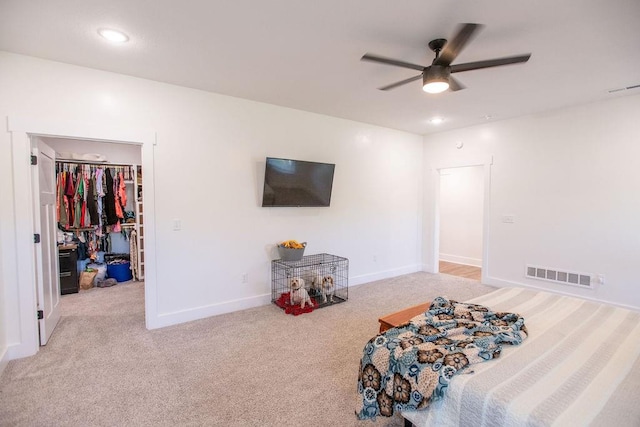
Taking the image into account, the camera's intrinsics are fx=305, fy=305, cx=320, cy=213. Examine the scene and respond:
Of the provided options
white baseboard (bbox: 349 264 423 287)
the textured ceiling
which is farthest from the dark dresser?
white baseboard (bbox: 349 264 423 287)

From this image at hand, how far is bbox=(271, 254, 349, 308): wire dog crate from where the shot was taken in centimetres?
405

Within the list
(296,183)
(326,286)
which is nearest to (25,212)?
(296,183)

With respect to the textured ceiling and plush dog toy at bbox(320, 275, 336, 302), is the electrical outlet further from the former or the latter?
plush dog toy at bbox(320, 275, 336, 302)

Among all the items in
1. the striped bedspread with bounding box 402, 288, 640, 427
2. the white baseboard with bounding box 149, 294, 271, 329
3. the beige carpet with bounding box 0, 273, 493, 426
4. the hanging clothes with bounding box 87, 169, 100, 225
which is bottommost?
the beige carpet with bounding box 0, 273, 493, 426

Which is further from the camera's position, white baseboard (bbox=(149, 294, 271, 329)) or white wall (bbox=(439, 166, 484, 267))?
white wall (bbox=(439, 166, 484, 267))

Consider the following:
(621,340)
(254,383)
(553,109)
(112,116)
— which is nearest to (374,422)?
(254,383)

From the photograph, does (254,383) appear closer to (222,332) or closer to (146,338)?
(222,332)

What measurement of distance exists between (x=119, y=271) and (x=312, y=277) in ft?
10.7

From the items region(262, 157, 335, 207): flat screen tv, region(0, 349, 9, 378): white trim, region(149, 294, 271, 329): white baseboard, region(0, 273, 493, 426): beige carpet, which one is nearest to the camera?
region(0, 273, 493, 426): beige carpet

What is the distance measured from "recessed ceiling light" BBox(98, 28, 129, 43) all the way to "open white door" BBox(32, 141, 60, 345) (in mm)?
1304

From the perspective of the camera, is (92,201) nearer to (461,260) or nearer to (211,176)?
(211,176)

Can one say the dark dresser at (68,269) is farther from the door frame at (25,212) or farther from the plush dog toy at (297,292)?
the plush dog toy at (297,292)

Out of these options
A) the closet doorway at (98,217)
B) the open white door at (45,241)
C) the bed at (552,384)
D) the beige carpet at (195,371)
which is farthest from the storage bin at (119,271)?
the bed at (552,384)

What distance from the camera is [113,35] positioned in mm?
2322
